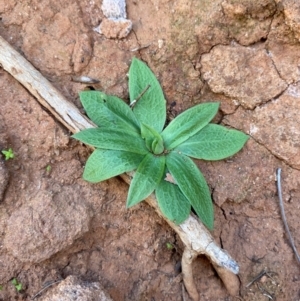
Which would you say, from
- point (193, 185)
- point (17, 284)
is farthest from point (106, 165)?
point (17, 284)

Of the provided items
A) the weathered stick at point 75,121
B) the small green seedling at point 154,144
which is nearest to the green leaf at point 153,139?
the small green seedling at point 154,144

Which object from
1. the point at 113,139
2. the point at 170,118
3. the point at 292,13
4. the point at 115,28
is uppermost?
the point at 115,28

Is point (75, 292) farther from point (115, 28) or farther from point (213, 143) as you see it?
point (115, 28)

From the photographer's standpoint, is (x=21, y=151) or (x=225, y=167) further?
(x=225, y=167)

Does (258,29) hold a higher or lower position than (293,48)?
higher

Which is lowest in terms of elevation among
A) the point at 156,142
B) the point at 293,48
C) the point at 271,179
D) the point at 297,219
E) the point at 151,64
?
the point at 297,219

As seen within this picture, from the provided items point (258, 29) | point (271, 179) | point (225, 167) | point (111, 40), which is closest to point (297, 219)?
point (271, 179)

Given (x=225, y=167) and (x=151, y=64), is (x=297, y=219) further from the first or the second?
(x=151, y=64)
